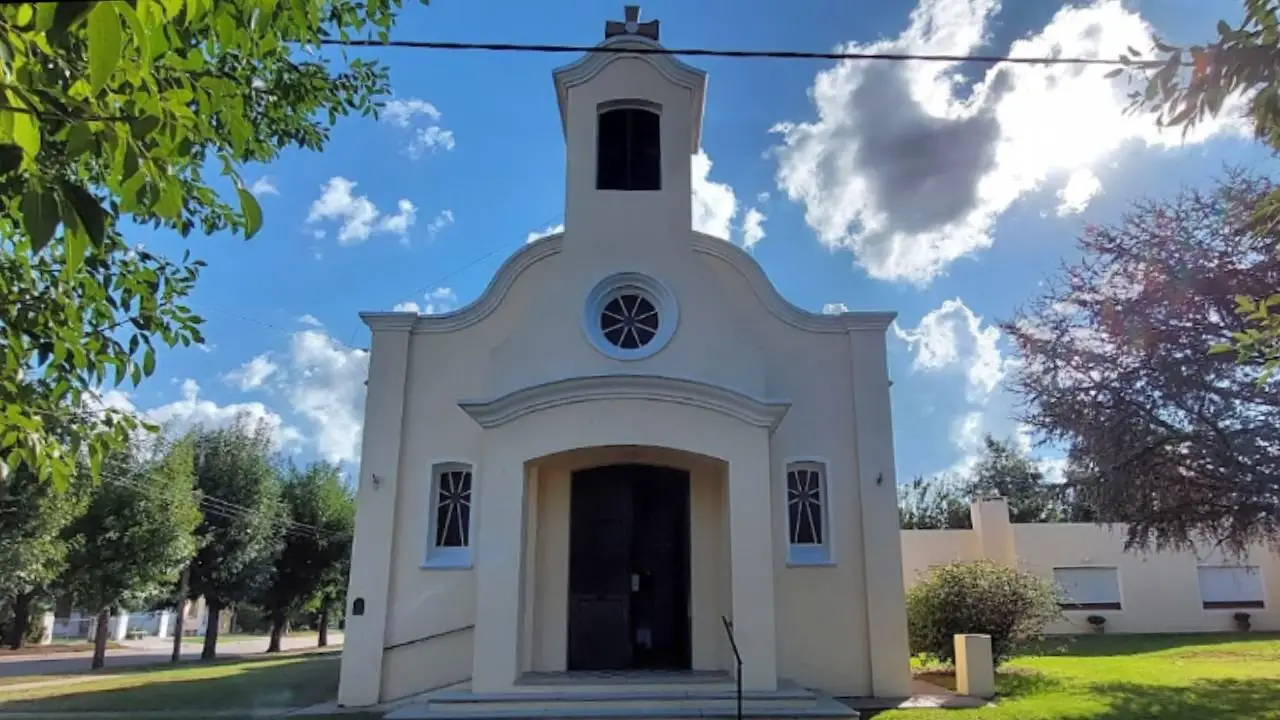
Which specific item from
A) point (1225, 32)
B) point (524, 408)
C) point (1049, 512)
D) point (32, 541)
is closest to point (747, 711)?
point (524, 408)

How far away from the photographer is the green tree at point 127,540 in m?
25.7

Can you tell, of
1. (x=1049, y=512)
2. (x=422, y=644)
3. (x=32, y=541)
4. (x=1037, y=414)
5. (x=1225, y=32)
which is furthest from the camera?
(x=1049, y=512)

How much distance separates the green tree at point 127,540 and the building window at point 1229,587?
31.7 m

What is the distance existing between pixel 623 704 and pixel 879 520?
4.96 meters

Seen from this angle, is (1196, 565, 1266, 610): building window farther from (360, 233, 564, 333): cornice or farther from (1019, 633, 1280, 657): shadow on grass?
(360, 233, 564, 333): cornice

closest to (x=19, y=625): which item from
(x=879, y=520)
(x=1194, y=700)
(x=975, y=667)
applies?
(x=879, y=520)

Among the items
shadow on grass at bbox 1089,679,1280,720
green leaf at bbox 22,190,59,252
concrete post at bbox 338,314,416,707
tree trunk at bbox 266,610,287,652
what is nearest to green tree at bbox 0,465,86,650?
tree trunk at bbox 266,610,287,652

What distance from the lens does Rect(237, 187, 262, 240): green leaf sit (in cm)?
237

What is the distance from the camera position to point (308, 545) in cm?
3344

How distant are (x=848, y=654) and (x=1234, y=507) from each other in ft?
20.1

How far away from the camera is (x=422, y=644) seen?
11906 millimetres

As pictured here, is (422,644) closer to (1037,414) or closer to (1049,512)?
(1037,414)

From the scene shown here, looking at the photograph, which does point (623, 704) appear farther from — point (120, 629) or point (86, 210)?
point (120, 629)

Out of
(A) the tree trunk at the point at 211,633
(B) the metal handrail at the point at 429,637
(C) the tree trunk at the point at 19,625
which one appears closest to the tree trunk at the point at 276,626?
(A) the tree trunk at the point at 211,633
